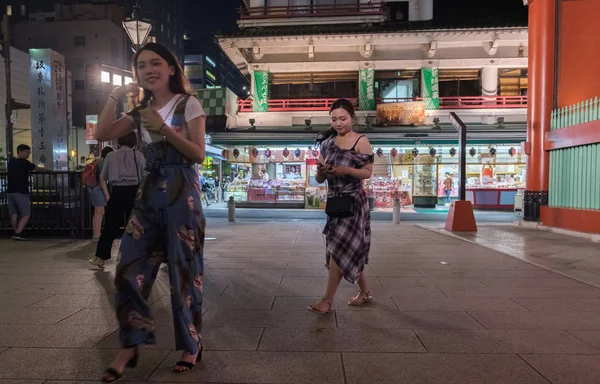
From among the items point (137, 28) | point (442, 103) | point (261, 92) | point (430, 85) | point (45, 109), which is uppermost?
point (430, 85)

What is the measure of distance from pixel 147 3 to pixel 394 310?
6852 centimetres

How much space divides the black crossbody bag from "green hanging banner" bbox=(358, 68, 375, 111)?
16.8 metres

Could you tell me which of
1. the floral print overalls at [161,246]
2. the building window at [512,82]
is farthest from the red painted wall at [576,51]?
the floral print overalls at [161,246]

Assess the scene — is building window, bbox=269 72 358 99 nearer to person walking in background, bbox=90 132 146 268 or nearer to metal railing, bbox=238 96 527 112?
metal railing, bbox=238 96 527 112

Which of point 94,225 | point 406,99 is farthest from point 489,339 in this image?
point 406,99

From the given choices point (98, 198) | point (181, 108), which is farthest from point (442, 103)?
point (181, 108)

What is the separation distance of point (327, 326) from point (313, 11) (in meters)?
19.7

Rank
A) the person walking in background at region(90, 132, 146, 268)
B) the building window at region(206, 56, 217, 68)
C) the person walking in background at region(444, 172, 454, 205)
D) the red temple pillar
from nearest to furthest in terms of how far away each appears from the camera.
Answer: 1. the person walking in background at region(90, 132, 146, 268)
2. the red temple pillar
3. the person walking in background at region(444, 172, 454, 205)
4. the building window at region(206, 56, 217, 68)

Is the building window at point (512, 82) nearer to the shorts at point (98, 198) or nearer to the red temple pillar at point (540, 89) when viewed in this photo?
the red temple pillar at point (540, 89)

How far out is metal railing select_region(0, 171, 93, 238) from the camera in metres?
8.26

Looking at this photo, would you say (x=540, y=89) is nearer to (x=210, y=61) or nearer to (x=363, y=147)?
(x=363, y=147)

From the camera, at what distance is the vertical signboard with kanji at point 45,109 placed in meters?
12.3

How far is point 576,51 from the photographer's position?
1028cm

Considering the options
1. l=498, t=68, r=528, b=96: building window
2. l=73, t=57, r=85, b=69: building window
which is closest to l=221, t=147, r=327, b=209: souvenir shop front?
l=498, t=68, r=528, b=96: building window
